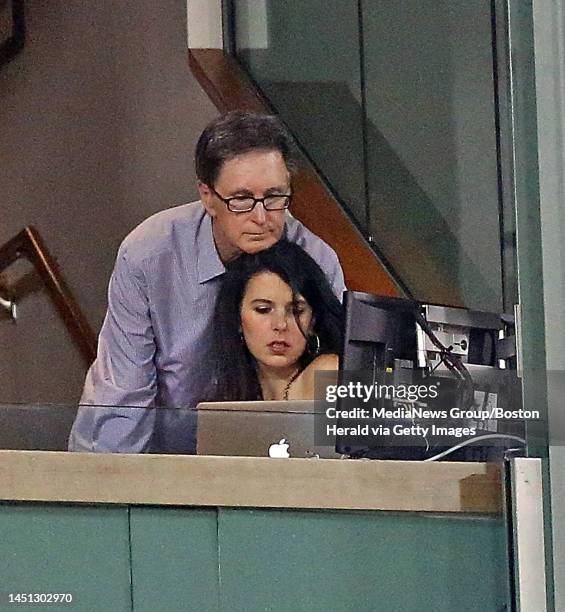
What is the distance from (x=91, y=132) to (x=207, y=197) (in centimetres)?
18

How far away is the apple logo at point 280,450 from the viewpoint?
1.71 meters

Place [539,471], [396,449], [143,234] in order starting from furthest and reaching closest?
[143,234]
[396,449]
[539,471]

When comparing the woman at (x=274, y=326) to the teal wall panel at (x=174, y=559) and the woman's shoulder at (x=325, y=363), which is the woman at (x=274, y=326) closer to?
the woman's shoulder at (x=325, y=363)

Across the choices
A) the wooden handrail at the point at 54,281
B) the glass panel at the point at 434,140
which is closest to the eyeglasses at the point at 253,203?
the glass panel at the point at 434,140

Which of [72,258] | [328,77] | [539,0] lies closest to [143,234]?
[72,258]

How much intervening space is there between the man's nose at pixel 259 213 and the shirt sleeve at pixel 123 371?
0.58 ft

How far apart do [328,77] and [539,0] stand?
343mm

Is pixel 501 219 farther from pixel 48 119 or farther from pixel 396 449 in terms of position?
pixel 48 119

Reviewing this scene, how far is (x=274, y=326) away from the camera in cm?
181

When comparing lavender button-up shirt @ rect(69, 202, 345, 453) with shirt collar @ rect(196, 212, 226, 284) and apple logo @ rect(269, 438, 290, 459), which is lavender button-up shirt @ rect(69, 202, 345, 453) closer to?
shirt collar @ rect(196, 212, 226, 284)

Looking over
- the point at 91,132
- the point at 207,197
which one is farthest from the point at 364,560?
the point at 91,132

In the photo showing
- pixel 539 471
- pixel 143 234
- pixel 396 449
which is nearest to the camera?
pixel 539 471

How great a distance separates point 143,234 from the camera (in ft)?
5.99

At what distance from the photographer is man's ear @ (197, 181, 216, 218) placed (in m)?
1.83
